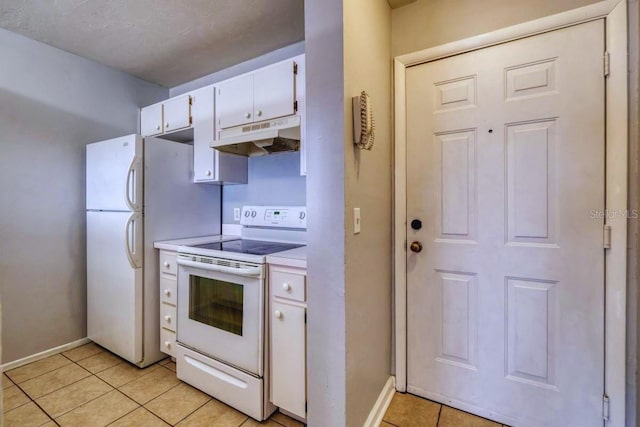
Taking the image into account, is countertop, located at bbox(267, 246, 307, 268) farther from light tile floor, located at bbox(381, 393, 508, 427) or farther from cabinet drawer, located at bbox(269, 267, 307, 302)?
light tile floor, located at bbox(381, 393, 508, 427)

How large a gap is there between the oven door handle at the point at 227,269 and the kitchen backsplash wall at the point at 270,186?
2.59 ft

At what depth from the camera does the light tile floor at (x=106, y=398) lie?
5.53ft

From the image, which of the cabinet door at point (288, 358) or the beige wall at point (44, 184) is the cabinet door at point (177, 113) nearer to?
the beige wall at point (44, 184)

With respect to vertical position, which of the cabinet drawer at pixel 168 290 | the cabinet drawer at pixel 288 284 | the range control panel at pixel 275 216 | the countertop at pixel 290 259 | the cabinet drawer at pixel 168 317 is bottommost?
the cabinet drawer at pixel 168 317

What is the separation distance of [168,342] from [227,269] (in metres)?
0.95

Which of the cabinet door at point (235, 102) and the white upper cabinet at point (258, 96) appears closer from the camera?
the white upper cabinet at point (258, 96)

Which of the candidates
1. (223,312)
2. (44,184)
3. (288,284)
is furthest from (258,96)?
(44,184)

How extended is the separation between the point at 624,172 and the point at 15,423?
333 centimetres

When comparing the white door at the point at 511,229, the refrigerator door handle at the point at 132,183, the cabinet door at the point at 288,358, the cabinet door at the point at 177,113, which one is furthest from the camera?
the cabinet door at the point at 177,113

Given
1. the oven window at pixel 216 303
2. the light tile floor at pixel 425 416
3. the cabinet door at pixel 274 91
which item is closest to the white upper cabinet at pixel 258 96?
the cabinet door at pixel 274 91

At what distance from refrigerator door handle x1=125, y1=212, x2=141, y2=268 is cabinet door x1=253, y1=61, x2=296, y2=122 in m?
1.11

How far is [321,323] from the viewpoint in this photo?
1.37 meters

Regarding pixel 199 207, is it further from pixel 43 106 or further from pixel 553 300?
pixel 553 300

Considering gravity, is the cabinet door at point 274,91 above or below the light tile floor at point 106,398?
above
